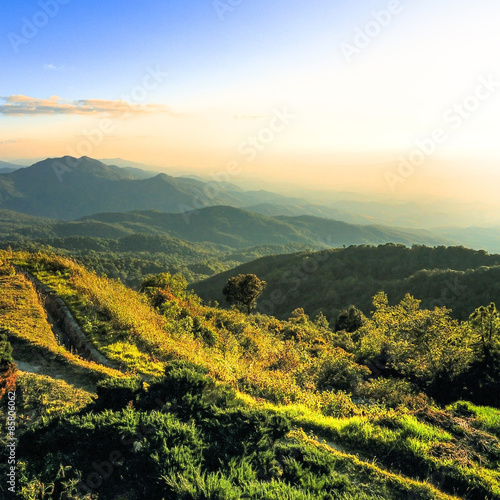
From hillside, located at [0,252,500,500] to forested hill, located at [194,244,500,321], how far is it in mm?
44853

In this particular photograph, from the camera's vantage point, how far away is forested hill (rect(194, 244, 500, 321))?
5347 centimetres

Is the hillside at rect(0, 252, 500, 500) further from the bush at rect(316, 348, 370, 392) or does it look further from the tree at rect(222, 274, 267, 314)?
the tree at rect(222, 274, 267, 314)

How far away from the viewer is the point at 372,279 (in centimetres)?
7544

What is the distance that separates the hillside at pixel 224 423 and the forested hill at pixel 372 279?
4485 centimetres

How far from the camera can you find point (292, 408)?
26.3ft

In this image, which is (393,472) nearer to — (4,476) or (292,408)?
(292,408)

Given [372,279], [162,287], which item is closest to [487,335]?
[162,287]

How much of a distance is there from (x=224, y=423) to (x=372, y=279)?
75.6m

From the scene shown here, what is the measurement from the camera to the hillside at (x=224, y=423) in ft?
16.5

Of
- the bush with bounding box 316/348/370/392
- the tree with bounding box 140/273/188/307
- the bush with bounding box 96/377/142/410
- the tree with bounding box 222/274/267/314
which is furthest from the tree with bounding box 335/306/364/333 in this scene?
the bush with bounding box 96/377/142/410

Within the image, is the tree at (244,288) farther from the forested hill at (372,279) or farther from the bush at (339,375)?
the forested hill at (372,279)

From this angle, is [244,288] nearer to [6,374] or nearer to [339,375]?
[339,375]

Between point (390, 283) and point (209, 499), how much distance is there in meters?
71.0

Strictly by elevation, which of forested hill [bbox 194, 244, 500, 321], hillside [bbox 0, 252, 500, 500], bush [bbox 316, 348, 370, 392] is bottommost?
forested hill [bbox 194, 244, 500, 321]
